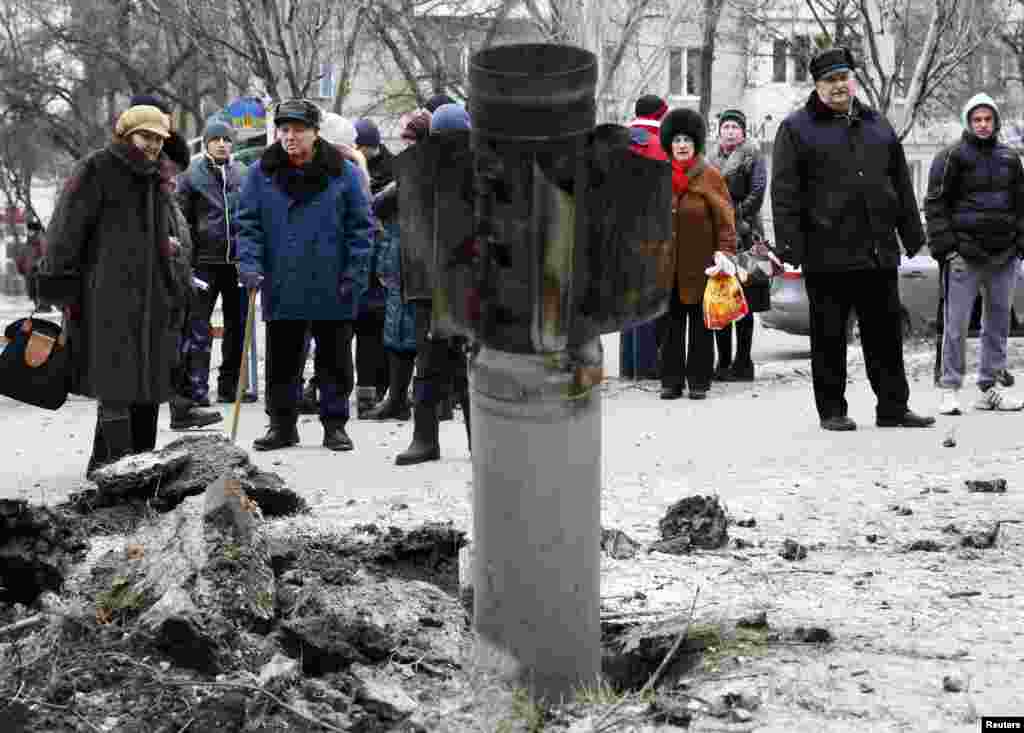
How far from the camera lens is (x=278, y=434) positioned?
33.7ft

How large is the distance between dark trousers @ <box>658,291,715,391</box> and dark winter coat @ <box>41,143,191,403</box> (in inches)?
191

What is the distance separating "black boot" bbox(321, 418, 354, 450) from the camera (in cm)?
1012

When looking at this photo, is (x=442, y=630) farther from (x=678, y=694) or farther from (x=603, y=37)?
(x=603, y=37)

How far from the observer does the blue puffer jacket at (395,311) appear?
36.1ft

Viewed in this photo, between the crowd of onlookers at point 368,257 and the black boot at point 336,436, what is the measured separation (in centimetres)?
1

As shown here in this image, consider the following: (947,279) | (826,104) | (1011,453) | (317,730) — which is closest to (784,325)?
(947,279)

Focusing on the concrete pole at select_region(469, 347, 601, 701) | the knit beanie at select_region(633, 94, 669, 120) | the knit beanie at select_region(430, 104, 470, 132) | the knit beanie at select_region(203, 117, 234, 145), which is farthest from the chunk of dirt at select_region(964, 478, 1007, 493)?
the knit beanie at select_region(203, 117, 234, 145)

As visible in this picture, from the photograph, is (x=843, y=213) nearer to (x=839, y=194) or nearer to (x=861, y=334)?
(x=839, y=194)

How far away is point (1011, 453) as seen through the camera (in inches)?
350

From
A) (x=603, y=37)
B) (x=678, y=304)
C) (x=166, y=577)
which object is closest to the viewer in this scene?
(x=166, y=577)

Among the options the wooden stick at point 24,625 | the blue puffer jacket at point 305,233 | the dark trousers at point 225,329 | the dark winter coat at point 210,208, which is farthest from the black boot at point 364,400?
the wooden stick at point 24,625

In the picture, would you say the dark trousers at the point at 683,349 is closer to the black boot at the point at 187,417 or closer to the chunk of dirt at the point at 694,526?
the black boot at the point at 187,417

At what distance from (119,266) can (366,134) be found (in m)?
4.26

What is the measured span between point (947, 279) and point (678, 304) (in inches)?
82.5
